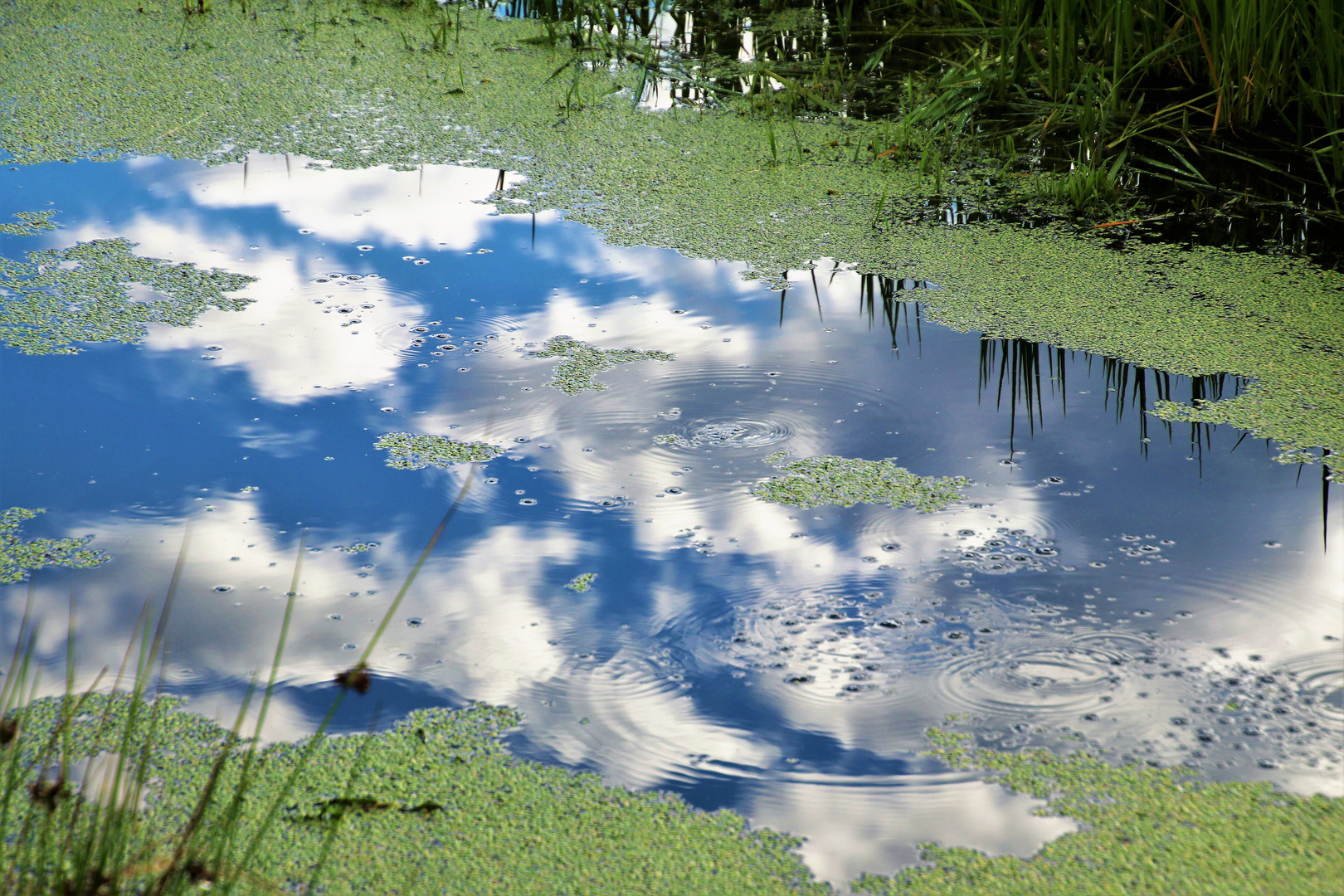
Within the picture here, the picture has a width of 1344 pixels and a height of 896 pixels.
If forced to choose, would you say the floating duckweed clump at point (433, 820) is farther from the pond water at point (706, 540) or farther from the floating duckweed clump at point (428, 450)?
the floating duckweed clump at point (428, 450)

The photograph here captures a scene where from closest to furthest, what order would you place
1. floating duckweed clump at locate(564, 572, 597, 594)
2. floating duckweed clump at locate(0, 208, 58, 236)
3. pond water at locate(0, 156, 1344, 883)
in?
pond water at locate(0, 156, 1344, 883) < floating duckweed clump at locate(564, 572, 597, 594) < floating duckweed clump at locate(0, 208, 58, 236)

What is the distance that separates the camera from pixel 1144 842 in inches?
49.3

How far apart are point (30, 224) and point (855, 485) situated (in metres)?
1.98

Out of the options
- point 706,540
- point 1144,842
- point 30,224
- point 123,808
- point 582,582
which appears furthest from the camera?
point 30,224

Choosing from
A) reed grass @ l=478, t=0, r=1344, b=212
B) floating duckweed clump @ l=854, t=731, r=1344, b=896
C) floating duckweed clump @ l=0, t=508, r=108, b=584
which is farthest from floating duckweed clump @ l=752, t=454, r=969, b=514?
reed grass @ l=478, t=0, r=1344, b=212

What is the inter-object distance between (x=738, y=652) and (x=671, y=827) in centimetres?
30

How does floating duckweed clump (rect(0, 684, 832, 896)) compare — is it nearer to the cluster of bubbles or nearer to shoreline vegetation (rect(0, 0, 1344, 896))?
shoreline vegetation (rect(0, 0, 1344, 896))

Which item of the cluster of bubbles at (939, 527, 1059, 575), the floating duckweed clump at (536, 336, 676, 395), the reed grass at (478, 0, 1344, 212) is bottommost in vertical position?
the cluster of bubbles at (939, 527, 1059, 575)

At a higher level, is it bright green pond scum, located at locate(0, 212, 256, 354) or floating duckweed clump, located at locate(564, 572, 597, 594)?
→ bright green pond scum, located at locate(0, 212, 256, 354)

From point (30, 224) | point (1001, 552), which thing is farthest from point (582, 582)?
point (30, 224)

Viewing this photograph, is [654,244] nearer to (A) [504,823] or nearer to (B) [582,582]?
(B) [582,582]

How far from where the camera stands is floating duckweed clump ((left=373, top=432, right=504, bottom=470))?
75.7 inches

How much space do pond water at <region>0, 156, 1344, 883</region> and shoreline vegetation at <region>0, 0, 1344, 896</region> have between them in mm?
56

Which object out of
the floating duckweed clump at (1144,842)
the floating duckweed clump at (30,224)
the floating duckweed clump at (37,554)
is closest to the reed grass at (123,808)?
the floating duckweed clump at (37,554)
